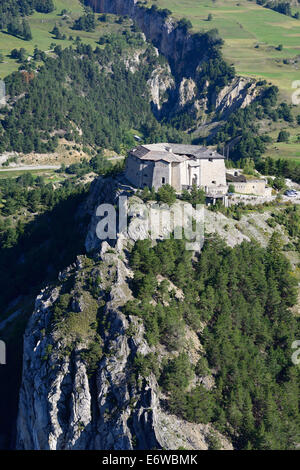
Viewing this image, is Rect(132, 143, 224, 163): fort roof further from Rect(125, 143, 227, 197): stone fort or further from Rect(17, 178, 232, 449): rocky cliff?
Rect(17, 178, 232, 449): rocky cliff

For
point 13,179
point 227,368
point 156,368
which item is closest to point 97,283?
point 156,368

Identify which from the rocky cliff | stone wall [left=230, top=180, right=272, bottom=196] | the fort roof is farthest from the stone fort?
the rocky cliff

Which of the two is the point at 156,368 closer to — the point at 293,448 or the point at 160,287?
the point at 160,287

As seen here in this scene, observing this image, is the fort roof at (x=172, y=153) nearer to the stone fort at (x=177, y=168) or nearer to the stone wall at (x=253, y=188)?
the stone fort at (x=177, y=168)

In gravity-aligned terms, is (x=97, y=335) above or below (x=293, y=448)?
above

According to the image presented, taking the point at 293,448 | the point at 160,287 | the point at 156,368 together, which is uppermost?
the point at 160,287

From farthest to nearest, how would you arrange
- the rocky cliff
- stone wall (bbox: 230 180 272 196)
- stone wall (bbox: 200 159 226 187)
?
stone wall (bbox: 230 180 272 196), stone wall (bbox: 200 159 226 187), the rocky cliff
